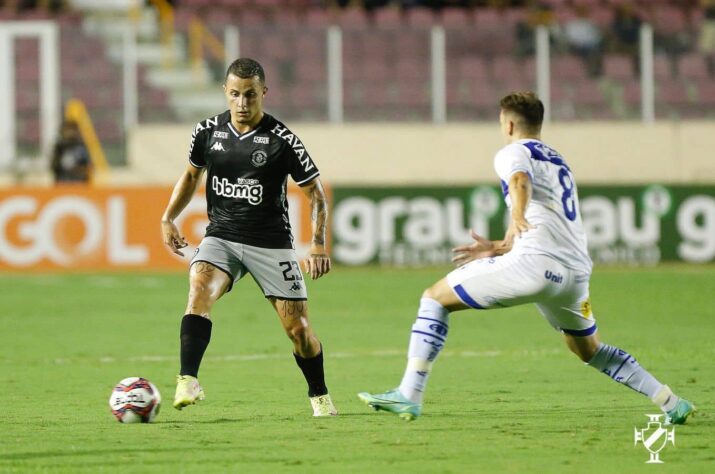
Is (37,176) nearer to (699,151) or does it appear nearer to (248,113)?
(699,151)

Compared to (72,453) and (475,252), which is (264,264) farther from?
(72,453)

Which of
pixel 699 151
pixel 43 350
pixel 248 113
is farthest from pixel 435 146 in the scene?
pixel 248 113

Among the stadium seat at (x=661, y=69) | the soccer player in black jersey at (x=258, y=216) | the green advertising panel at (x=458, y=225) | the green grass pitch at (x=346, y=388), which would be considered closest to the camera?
the green grass pitch at (x=346, y=388)

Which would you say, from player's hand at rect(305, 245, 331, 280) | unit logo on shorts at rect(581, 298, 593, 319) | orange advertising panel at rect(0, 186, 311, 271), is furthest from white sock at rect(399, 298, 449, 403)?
orange advertising panel at rect(0, 186, 311, 271)

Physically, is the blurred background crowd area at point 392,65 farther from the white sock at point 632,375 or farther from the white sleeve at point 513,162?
the white sleeve at point 513,162

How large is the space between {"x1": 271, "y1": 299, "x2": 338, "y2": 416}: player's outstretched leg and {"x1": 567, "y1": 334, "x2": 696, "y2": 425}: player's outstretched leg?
1.55 m

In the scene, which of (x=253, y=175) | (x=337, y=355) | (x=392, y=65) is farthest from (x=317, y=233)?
(x=392, y=65)

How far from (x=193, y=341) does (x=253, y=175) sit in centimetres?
109

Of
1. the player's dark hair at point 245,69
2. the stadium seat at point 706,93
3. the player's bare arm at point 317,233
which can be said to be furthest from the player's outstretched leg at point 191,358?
Answer: the stadium seat at point 706,93

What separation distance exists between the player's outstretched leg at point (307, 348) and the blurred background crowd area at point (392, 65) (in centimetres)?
1633

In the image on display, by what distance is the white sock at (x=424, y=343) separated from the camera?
23.8ft

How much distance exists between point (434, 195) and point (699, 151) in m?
5.67

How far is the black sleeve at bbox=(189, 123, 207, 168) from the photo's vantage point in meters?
8.23

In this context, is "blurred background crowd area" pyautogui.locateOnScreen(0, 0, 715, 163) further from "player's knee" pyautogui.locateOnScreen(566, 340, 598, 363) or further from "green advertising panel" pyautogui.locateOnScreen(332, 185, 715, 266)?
"player's knee" pyautogui.locateOnScreen(566, 340, 598, 363)
